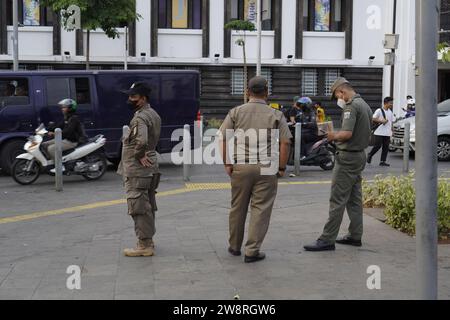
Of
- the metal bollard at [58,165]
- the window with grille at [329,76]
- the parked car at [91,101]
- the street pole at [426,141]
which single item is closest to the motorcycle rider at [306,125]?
the parked car at [91,101]

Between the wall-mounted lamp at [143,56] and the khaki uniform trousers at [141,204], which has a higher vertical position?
the wall-mounted lamp at [143,56]

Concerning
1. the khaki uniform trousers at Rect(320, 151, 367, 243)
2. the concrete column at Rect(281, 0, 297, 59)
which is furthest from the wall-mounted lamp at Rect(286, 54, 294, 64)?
the khaki uniform trousers at Rect(320, 151, 367, 243)

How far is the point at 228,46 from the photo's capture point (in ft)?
95.2

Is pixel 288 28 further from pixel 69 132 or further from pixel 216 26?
pixel 69 132

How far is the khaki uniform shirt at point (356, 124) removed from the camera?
6.61 m

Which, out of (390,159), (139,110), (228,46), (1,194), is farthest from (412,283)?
(228,46)

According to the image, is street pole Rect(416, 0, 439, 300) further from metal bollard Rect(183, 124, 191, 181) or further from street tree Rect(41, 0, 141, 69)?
street tree Rect(41, 0, 141, 69)

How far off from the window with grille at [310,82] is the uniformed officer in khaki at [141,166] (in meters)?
24.0

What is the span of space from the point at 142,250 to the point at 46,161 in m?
6.28

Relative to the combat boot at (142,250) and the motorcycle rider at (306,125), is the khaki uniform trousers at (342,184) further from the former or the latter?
the motorcycle rider at (306,125)

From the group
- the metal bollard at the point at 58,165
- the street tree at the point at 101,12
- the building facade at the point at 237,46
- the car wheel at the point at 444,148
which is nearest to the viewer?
the metal bollard at the point at 58,165

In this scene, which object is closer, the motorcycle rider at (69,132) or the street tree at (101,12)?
the motorcycle rider at (69,132)

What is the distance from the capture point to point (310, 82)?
30.2 metres

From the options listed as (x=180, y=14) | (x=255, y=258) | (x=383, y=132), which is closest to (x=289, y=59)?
(x=180, y=14)
